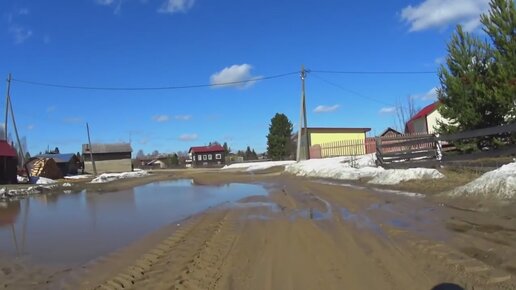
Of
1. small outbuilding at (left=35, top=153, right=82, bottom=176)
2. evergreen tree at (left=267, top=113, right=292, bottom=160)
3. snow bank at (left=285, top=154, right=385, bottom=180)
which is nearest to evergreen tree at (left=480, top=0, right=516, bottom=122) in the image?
snow bank at (left=285, top=154, right=385, bottom=180)

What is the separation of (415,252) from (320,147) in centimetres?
5351

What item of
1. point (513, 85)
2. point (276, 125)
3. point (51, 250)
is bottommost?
point (51, 250)

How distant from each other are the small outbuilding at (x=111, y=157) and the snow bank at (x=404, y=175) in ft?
261

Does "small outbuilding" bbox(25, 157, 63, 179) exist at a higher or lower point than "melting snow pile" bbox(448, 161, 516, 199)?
higher

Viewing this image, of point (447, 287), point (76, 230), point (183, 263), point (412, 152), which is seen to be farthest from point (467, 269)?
point (412, 152)

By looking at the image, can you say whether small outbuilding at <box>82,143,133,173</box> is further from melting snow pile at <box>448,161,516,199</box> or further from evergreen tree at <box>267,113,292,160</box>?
melting snow pile at <box>448,161,516,199</box>

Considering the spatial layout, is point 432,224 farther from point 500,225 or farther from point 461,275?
point 461,275

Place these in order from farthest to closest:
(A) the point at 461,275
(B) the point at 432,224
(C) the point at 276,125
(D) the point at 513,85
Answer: (C) the point at 276,125 < (D) the point at 513,85 < (B) the point at 432,224 < (A) the point at 461,275

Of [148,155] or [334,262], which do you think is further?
[148,155]

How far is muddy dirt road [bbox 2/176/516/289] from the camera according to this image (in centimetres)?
618

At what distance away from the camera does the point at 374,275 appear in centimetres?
630

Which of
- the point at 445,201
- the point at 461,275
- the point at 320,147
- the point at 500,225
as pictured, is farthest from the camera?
the point at 320,147

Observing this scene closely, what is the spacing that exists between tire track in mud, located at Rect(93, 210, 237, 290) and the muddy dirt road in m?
0.02

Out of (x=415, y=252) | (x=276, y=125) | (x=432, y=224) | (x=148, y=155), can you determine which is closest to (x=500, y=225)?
(x=432, y=224)
